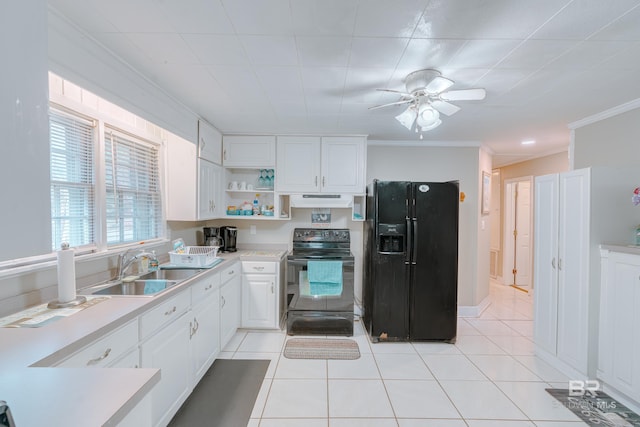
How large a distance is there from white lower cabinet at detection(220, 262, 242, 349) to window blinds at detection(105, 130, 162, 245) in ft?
2.61

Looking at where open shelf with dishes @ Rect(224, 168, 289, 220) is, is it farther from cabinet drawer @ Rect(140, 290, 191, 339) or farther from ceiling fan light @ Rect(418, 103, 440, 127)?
ceiling fan light @ Rect(418, 103, 440, 127)

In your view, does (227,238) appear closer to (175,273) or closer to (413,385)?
(175,273)

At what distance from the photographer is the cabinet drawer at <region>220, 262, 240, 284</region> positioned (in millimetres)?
2621

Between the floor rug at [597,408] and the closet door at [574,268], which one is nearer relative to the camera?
the floor rug at [597,408]

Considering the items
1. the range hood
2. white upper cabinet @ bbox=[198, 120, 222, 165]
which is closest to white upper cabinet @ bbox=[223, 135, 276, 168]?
white upper cabinet @ bbox=[198, 120, 222, 165]

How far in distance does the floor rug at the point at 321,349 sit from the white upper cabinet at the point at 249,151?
2.05 m

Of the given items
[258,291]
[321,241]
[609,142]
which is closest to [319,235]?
[321,241]

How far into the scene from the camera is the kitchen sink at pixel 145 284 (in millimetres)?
1803

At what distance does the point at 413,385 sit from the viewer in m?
2.23

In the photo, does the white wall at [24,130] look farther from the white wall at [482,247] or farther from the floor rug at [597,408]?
the white wall at [482,247]

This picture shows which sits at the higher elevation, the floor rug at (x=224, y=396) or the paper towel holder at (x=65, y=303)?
the paper towel holder at (x=65, y=303)

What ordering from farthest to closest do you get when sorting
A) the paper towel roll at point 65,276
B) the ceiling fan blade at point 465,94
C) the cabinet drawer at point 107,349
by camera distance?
the ceiling fan blade at point 465,94, the paper towel roll at point 65,276, the cabinet drawer at point 107,349

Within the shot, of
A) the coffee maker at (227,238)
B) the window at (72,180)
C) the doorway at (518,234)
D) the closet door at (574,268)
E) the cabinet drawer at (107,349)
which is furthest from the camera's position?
the doorway at (518,234)

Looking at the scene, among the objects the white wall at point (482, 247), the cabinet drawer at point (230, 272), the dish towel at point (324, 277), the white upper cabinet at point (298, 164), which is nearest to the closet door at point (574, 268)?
the white wall at point (482, 247)
